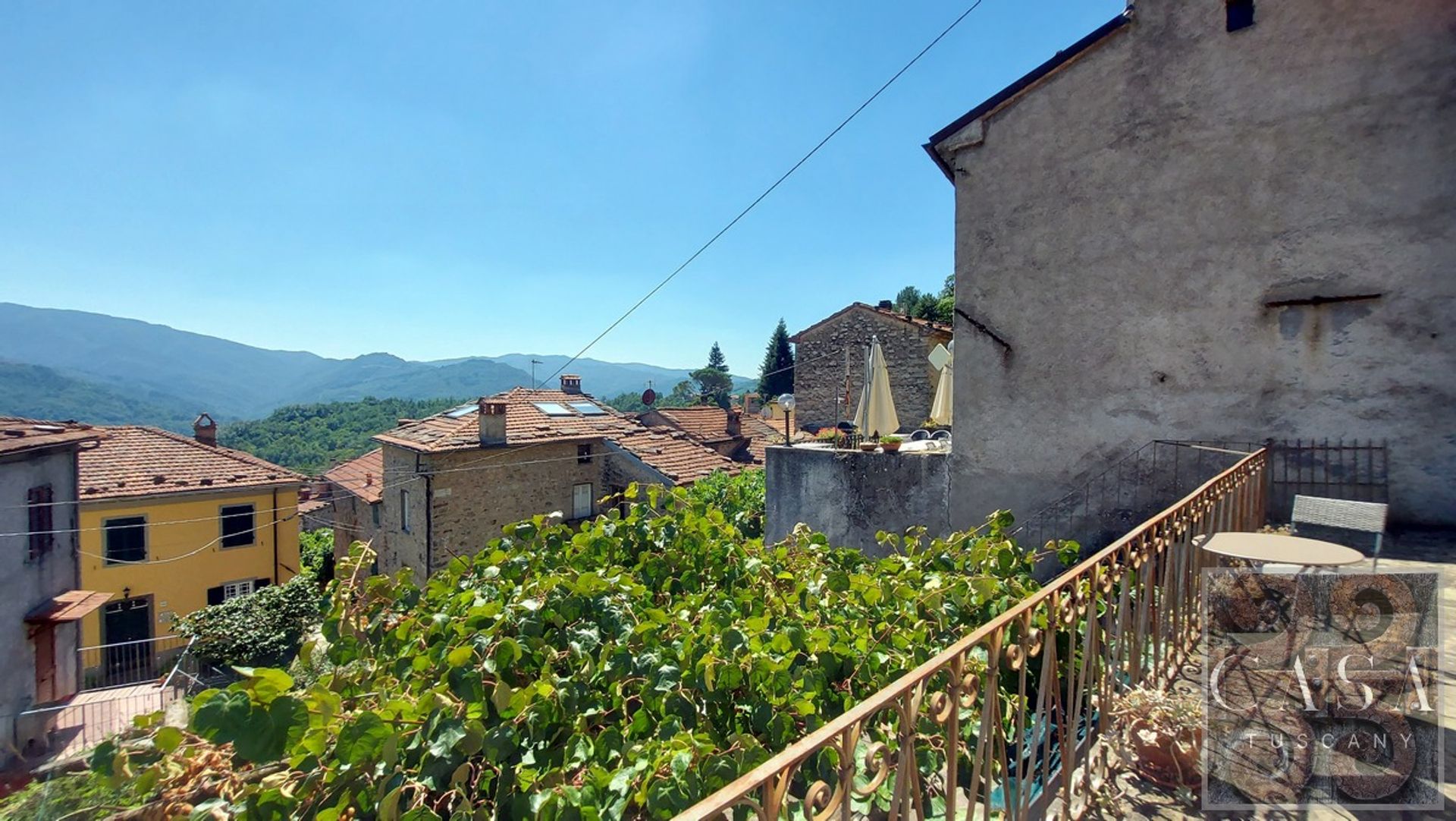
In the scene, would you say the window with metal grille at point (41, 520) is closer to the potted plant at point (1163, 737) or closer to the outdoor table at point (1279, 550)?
the potted plant at point (1163, 737)

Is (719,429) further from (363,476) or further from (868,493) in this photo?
(868,493)

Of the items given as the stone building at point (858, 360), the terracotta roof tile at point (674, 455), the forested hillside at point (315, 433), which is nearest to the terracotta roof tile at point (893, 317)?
the stone building at point (858, 360)

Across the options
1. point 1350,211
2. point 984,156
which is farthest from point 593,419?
point 1350,211

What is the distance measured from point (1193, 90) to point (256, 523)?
25457 mm

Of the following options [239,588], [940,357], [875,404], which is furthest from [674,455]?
[239,588]

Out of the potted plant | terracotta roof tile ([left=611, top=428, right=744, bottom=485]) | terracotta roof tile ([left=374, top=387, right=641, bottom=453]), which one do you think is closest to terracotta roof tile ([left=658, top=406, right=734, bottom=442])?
terracotta roof tile ([left=611, top=428, right=744, bottom=485])

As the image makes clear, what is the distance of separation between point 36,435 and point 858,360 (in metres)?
24.1

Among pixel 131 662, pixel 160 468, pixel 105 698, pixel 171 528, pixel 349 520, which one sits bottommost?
pixel 131 662

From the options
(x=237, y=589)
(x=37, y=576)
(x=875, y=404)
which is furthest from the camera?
(x=237, y=589)

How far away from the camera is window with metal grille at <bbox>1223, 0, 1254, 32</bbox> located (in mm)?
6707

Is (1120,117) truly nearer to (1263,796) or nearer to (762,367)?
(1263,796)

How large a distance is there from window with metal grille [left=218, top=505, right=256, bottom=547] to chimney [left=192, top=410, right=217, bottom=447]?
5.63 metres

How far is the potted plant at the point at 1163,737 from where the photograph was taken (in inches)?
91.1

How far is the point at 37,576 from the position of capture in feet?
41.7
